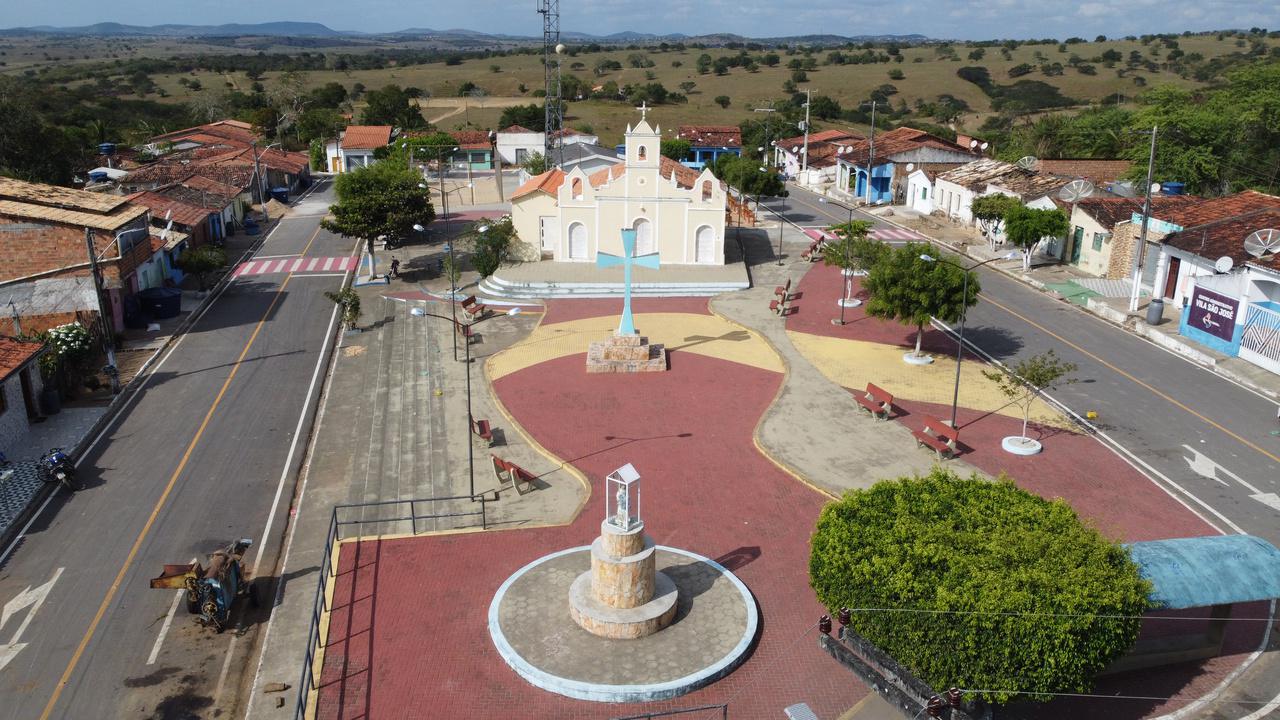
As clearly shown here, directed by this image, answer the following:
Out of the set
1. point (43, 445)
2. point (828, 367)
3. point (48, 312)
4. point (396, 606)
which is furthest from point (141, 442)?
point (828, 367)

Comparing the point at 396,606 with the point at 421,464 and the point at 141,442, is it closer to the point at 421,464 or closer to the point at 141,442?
the point at 421,464

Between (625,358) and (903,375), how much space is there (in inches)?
388

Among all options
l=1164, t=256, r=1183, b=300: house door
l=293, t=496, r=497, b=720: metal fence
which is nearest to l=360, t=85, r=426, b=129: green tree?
l=1164, t=256, r=1183, b=300: house door

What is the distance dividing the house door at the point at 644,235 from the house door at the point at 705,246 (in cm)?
237

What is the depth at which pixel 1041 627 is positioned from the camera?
1349 cm

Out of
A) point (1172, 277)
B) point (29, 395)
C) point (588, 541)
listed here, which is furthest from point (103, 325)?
point (1172, 277)

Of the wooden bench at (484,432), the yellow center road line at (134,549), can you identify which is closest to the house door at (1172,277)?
the wooden bench at (484,432)

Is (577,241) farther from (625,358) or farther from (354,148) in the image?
(354,148)

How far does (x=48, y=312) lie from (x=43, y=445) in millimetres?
9467

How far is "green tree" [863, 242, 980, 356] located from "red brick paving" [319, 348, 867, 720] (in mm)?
5222

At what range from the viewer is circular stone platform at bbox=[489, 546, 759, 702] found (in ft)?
51.4

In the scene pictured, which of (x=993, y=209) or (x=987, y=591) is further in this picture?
(x=993, y=209)

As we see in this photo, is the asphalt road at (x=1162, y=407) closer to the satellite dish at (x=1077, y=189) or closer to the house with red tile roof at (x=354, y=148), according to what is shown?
the satellite dish at (x=1077, y=189)

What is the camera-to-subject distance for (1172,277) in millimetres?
38969
